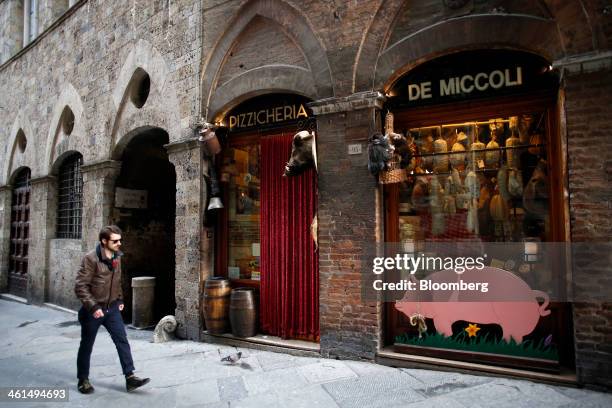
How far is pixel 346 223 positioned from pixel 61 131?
26.5 feet

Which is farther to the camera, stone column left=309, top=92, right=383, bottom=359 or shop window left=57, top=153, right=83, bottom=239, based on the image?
shop window left=57, top=153, right=83, bottom=239

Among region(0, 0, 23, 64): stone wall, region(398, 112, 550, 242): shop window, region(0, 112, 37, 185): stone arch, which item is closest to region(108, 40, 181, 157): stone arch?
region(398, 112, 550, 242): shop window

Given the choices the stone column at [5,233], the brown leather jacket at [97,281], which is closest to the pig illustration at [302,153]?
the brown leather jacket at [97,281]

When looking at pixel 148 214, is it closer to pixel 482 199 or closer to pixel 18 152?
pixel 18 152

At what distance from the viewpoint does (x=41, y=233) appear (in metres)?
10.0

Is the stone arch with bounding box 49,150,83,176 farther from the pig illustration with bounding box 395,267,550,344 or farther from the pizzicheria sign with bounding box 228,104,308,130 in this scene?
the pig illustration with bounding box 395,267,550,344

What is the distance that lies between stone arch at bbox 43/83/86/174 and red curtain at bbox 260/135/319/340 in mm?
5225

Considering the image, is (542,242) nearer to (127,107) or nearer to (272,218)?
(272,218)

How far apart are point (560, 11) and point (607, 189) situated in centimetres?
175

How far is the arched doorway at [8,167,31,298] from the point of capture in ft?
37.4

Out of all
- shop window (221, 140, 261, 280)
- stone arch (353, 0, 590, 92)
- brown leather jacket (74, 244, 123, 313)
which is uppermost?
stone arch (353, 0, 590, 92)

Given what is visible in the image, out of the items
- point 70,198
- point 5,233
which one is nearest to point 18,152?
point 5,233

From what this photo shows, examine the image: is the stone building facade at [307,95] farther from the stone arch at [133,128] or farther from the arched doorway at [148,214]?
the arched doorway at [148,214]

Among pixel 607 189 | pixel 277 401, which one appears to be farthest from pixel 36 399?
pixel 607 189
